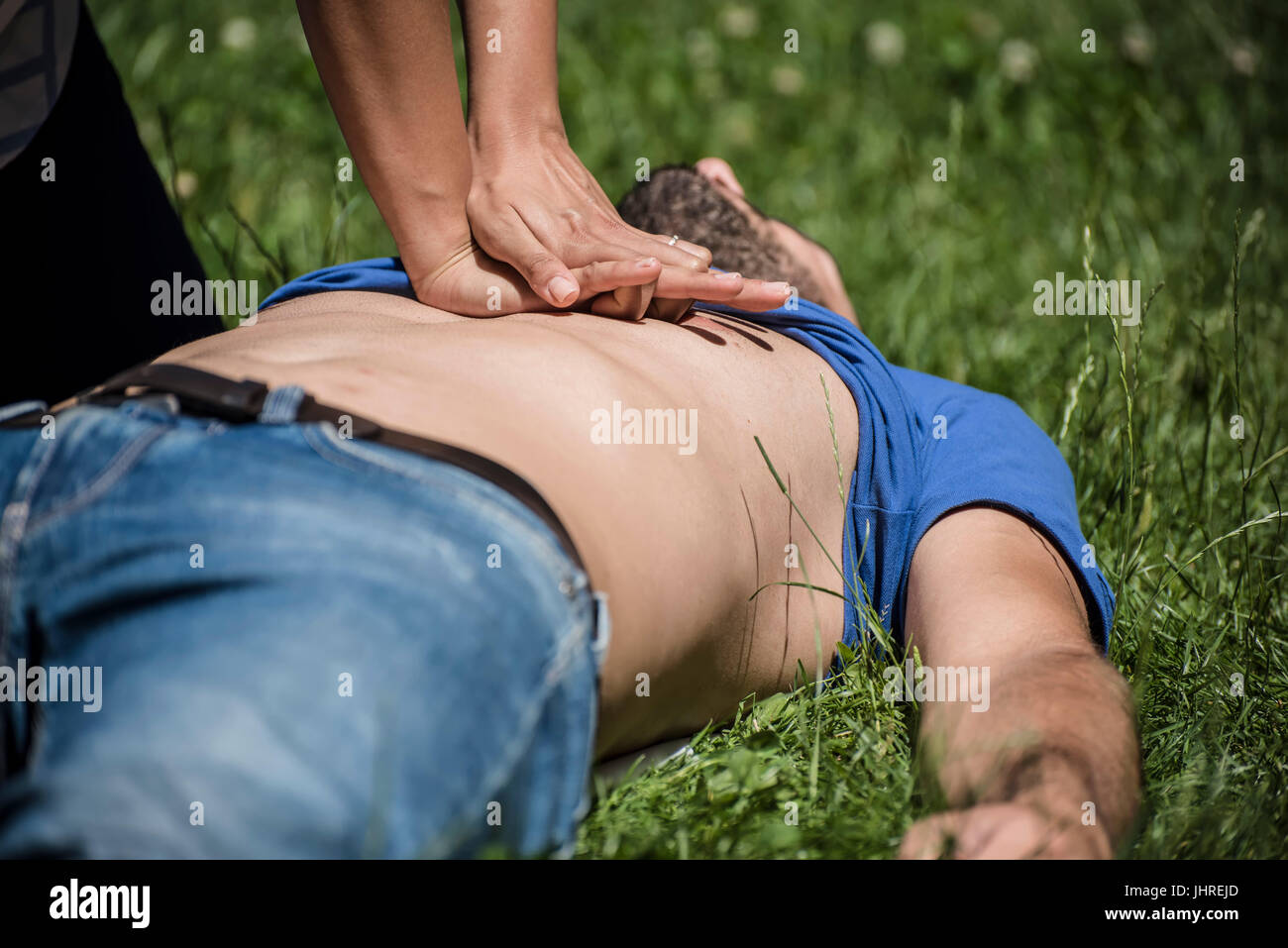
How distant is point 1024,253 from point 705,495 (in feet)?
8.17

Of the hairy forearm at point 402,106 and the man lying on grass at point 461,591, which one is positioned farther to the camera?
the hairy forearm at point 402,106

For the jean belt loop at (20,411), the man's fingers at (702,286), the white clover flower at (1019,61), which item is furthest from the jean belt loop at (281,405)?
the white clover flower at (1019,61)

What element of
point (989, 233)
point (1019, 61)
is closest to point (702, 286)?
point (989, 233)

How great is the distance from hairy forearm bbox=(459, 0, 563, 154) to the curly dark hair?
0.51 meters

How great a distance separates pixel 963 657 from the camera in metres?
1.36

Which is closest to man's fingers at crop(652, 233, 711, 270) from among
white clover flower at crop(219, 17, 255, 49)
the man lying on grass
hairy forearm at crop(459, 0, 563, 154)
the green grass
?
the man lying on grass

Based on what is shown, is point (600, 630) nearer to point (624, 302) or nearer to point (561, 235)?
point (624, 302)

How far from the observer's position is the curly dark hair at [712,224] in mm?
2186

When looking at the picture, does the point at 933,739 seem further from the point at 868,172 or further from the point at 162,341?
the point at 868,172

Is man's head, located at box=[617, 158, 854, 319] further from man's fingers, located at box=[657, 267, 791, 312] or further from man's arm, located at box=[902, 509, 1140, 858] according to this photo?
man's arm, located at box=[902, 509, 1140, 858]

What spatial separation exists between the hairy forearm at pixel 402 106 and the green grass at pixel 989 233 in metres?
0.78

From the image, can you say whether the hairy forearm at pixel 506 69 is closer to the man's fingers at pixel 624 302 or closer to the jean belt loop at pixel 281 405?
the man's fingers at pixel 624 302

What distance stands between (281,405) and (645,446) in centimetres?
39
